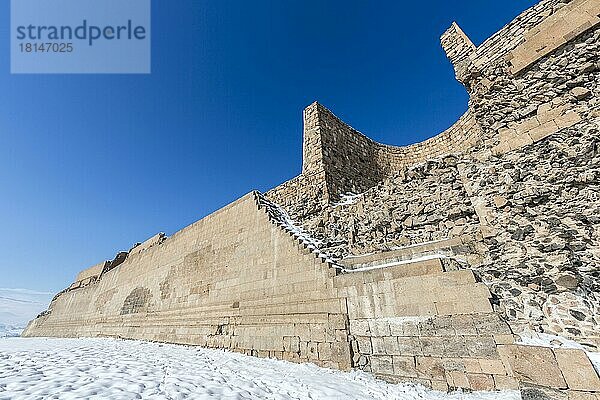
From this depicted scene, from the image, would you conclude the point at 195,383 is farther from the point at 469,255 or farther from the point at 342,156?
the point at 342,156

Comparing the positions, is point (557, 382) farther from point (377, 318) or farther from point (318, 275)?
point (318, 275)

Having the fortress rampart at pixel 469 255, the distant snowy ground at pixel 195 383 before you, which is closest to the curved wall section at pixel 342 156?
the fortress rampart at pixel 469 255

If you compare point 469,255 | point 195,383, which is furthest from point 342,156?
point 195,383

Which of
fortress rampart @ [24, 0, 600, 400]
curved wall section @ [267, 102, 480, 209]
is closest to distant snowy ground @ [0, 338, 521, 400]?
fortress rampart @ [24, 0, 600, 400]

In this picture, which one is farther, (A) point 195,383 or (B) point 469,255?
(B) point 469,255

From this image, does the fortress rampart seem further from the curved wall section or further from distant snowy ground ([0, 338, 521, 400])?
the curved wall section

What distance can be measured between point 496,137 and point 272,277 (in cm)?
679

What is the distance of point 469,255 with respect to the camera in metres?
5.27

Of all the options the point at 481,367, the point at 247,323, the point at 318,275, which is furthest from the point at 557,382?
the point at 247,323

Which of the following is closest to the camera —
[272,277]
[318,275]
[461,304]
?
[461,304]

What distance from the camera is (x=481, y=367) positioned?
4.17 meters

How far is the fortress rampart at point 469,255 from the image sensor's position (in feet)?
13.2

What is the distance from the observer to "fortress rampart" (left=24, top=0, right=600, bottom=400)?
4031mm

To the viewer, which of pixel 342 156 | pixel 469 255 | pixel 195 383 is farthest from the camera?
pixel 342 156
